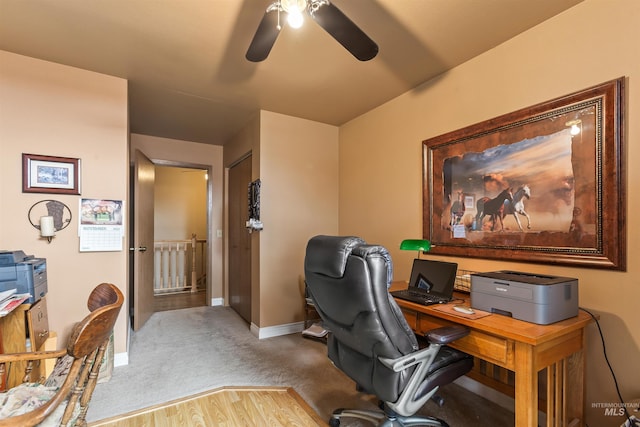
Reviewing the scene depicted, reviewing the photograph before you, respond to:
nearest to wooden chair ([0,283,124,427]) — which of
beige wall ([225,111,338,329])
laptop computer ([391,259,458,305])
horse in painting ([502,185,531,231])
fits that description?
laptop computer ([391,259,458,305])

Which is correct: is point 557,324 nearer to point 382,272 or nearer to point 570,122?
point 382,272

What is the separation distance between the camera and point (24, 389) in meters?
1.22

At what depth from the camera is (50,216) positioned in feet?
7.61

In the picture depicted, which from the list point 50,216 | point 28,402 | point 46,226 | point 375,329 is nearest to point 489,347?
point 375,329

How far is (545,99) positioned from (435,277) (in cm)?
132

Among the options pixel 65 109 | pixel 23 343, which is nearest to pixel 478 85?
pixel 65 109

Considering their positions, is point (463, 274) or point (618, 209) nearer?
point (618, 209)

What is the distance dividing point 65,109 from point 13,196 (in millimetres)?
777

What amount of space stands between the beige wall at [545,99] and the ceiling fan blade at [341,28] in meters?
1.09

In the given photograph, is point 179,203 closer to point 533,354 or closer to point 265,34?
point 265,34

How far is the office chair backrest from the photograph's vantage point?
1.29m

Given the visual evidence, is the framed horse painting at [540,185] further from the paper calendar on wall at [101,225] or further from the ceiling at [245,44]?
the paper calendar on wall at [101,225]

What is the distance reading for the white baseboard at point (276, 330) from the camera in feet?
10.7

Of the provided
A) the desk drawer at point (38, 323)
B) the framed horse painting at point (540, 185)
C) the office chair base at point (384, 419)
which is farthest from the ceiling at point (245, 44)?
the office chair base at point (384, 419)
